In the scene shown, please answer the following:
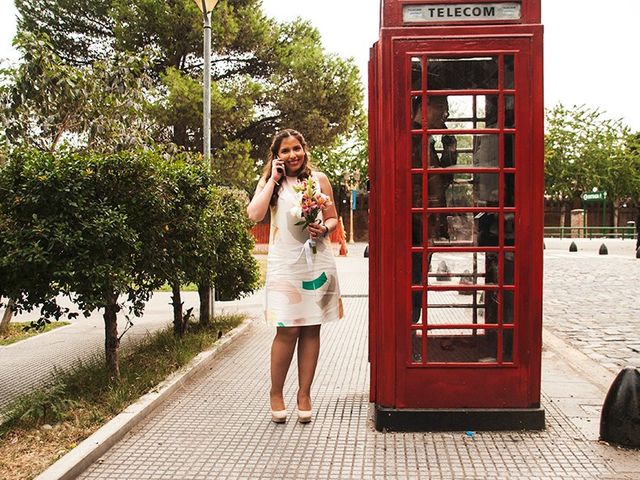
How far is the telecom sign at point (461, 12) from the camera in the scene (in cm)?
415

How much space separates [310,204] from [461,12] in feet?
5.02

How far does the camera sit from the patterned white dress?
14.2 ft

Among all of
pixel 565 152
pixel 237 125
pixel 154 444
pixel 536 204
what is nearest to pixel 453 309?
pixel 536 204

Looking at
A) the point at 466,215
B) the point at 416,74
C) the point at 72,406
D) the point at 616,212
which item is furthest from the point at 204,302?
the point at 616,212

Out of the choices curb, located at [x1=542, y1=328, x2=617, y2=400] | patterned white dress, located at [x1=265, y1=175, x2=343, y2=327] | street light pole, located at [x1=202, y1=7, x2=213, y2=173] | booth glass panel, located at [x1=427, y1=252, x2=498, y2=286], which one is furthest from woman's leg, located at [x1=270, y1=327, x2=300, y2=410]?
street light pole, located at [x1=202, y1=7, x2=213, y2=173]

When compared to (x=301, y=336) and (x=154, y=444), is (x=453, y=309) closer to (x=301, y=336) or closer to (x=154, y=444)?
(x=301, y=336)

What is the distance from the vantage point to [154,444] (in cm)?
412

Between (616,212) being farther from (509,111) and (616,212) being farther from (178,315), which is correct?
(509,111)

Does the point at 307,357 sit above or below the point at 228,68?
below

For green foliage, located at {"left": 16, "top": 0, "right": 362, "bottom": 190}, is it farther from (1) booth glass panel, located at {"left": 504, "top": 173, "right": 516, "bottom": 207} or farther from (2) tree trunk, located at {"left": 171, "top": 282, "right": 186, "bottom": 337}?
(1) booth glass panel, located at {"left": 504, "top": 173, "right": 516, "bottom": 207}

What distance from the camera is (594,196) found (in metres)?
51.5

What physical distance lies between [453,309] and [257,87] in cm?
1985

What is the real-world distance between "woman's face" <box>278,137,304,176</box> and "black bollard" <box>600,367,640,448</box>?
8.07 ft

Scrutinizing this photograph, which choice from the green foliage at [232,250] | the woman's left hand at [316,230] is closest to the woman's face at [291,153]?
the woman's left hand at [316,230]
